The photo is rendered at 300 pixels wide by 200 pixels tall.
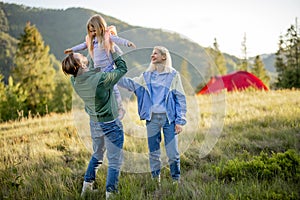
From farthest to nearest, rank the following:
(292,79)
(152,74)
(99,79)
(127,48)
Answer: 1. (292,79)
2. (152,74)
3. (127,48)
4. (99,79)

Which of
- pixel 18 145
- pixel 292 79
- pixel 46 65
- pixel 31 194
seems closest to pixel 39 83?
pixel 46 65

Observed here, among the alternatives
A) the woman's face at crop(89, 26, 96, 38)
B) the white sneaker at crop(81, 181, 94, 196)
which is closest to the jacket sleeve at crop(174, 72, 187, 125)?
the woman's face at crop(89, 26, 96, 38)

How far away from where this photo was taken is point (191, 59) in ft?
11.6

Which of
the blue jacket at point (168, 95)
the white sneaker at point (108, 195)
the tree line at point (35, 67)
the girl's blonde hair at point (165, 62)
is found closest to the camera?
the white sneaker at point (108, 195)

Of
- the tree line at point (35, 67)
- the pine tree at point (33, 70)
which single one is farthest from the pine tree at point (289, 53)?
the pine tree at point (33, 70)

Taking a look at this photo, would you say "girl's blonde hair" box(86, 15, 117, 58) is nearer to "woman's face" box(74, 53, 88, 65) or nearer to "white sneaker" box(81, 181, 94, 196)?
"woman's face" box(74, 53, 88, 65)

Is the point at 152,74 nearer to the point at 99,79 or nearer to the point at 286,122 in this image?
the point at 99,79

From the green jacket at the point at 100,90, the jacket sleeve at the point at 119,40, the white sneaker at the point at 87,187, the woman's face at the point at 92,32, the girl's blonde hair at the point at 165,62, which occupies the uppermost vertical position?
the woman's face at the point at 92,32

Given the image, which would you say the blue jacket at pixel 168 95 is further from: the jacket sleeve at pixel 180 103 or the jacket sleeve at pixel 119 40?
the jacket sleeve at pixel 119 40

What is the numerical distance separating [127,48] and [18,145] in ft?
12.5

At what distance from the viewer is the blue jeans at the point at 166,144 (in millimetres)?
3883

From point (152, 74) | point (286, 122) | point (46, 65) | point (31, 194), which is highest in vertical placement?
point (46, 65)

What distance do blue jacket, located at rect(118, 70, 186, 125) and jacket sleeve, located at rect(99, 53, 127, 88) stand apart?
0.45 meters

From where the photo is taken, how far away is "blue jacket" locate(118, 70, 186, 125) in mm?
3824
